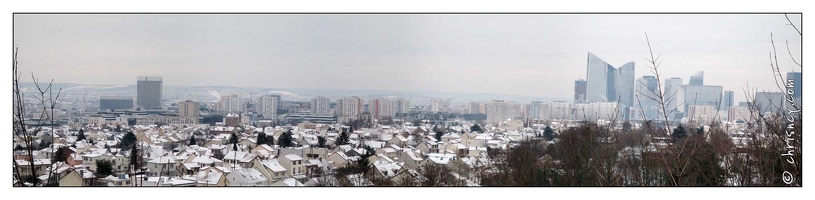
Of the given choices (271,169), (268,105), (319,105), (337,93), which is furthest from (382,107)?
(271,169)

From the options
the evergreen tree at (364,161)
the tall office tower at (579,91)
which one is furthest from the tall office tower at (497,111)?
the evergreen tree at (364,161)

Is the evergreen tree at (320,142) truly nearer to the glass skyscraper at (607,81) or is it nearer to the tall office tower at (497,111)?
the tall office tower at (497,111)

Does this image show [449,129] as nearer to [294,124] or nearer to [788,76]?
[294,124]

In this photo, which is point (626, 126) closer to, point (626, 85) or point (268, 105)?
point (626, 85)

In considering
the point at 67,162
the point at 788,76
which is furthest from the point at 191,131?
the point at 788,76

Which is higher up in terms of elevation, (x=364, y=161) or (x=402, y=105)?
(x=402, y=105)

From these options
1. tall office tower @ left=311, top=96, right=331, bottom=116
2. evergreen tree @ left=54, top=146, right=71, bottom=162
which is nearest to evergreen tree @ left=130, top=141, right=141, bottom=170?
evergreen tree @ left=54, top=146, right=71, bottom=162

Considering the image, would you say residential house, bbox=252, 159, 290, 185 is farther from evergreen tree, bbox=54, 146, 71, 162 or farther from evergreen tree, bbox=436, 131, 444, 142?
evergreen tree, bbox=436, 131, 444, 142
